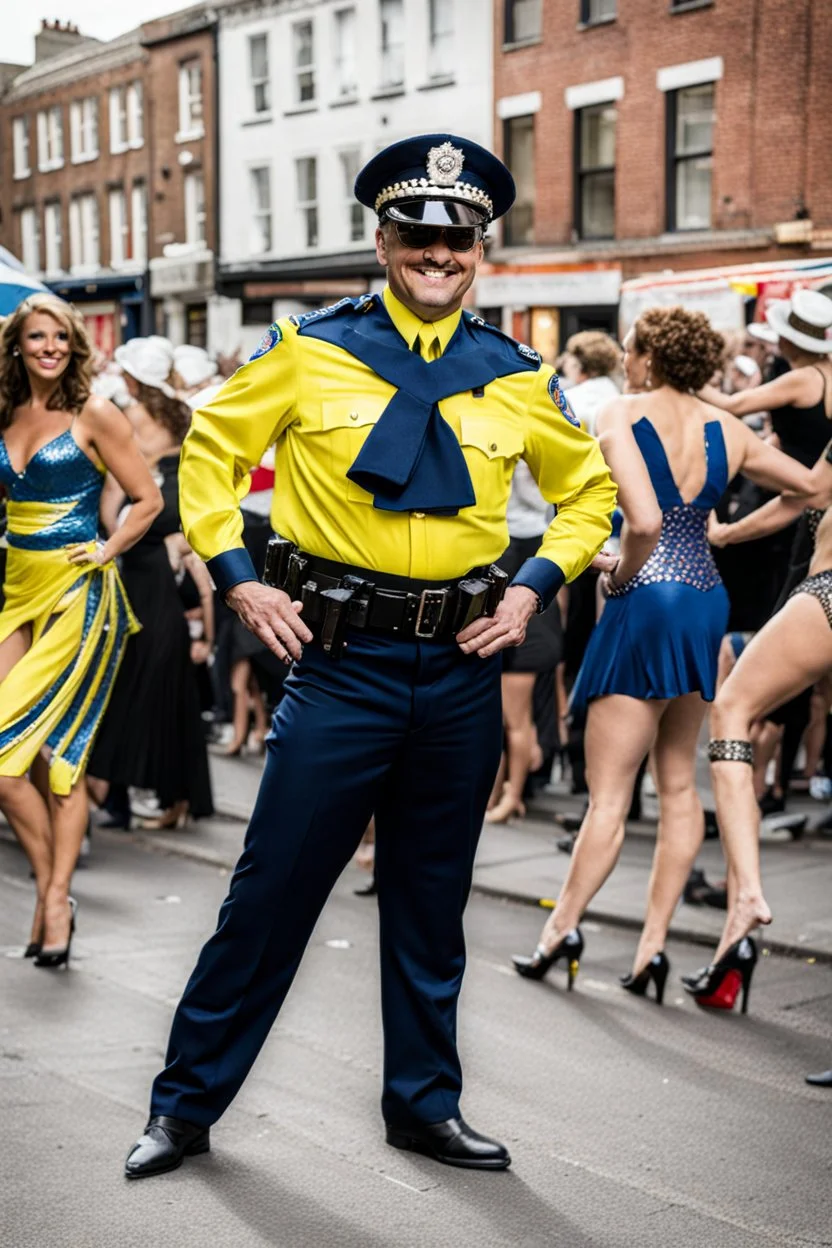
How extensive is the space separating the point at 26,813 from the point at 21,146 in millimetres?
46069

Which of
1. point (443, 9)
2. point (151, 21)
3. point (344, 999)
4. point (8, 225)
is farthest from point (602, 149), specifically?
point (8, 225)

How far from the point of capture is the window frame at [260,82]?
3641 centimetres

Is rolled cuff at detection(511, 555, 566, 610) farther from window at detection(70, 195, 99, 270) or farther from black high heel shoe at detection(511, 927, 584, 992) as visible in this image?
window at detection(70, 195, 99, 270)

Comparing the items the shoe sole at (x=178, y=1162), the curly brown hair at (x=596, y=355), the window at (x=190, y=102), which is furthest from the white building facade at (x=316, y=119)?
the shoe sole at (x=178, y=1162)

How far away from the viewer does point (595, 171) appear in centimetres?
2761

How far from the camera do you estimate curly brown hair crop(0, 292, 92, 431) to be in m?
6.09

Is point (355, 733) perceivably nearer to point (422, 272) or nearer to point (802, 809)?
point (422, 272)

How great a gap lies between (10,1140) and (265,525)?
5.93 meters

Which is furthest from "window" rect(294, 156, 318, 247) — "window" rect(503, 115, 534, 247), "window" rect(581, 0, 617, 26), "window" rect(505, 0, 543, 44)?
"window" rect(581, 0, 617, 26)

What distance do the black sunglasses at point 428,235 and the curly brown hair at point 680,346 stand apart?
2.01 metres

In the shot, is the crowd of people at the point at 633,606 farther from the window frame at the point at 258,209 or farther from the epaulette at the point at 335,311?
the window frame at the point at 258,209

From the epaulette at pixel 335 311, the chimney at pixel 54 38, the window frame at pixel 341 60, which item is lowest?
the epaulette at pixel 335 311

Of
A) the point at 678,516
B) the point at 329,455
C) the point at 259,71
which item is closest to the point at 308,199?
the point at 259,71

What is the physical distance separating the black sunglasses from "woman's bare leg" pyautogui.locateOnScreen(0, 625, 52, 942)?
264 cm
